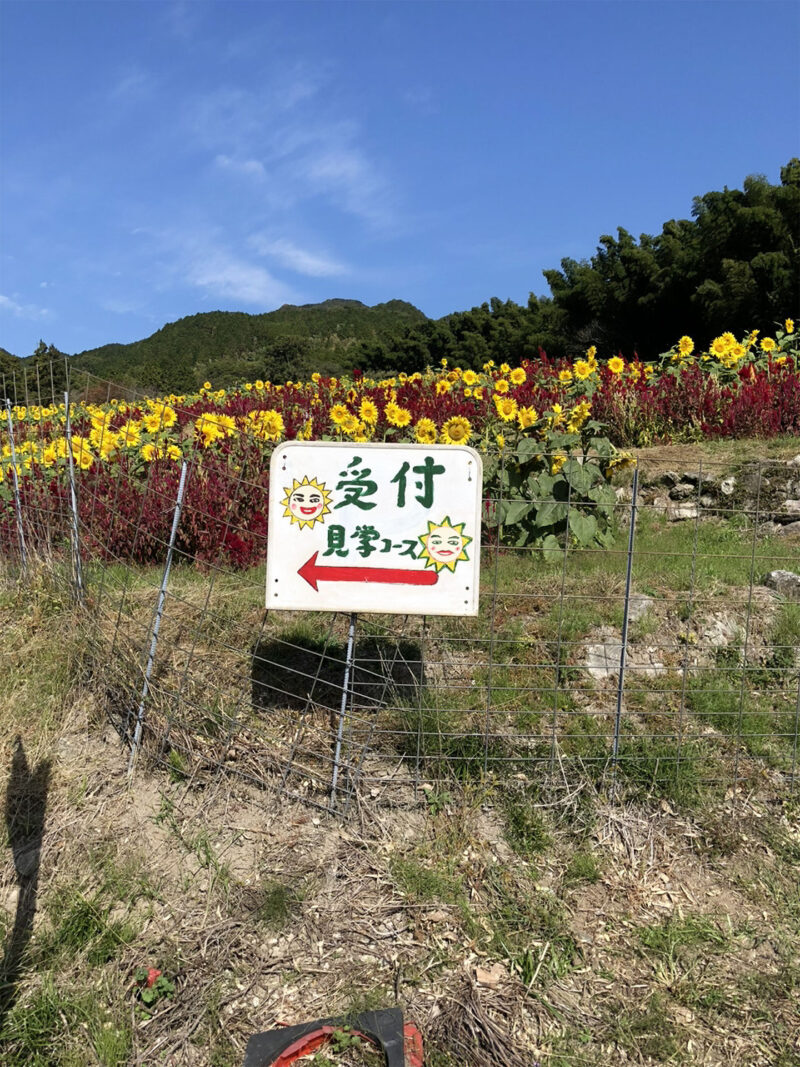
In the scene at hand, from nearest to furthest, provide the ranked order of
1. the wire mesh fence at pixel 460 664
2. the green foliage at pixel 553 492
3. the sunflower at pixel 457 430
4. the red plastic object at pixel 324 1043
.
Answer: the red plastic object at pixel 324 1043 < the wire mesh fence at pixel 460 664 < the green foliage at pixel 553 492 < the sunflower at pixel 457 430

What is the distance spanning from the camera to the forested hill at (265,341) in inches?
1080

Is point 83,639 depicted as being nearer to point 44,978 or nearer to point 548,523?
point 44,978

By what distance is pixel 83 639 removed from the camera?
140 inches

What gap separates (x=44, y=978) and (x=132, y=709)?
1.16 metres

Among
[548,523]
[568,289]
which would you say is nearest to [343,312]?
[568,289]

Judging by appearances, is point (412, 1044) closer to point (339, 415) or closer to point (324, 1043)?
point (324, 1043)

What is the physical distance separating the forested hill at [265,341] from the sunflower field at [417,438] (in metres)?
17.9

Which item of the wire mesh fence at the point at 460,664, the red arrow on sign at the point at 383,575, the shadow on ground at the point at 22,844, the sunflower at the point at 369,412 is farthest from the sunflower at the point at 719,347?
the shadow on ground at the point at 22,844

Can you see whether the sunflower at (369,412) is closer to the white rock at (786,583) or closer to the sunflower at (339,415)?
the sunflower at (339,415)

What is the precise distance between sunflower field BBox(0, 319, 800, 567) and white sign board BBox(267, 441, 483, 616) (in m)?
0.32

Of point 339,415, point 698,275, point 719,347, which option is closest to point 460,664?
point 339,415

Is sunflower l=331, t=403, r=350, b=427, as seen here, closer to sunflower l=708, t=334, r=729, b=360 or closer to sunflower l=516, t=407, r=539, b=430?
sunflower l=516, t=407, r=539, b=430

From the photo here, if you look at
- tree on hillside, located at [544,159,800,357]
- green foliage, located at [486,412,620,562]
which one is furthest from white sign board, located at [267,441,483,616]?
tree on hillside, located at [544,159,800,357]

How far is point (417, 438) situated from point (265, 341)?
36.9 m
